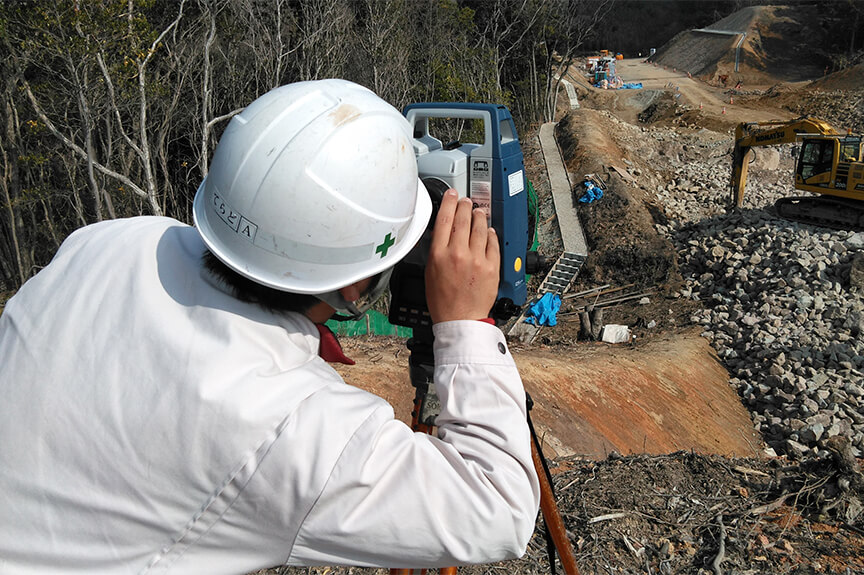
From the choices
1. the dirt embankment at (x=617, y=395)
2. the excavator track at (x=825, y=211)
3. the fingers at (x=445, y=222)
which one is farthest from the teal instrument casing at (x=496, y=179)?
the excavator track at (x=825, y=211)

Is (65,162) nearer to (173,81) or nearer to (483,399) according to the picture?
(173,81)

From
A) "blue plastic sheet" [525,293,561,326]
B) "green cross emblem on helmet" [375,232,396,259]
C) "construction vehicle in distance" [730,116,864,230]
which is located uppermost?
"green cross emblem on helmet" [375,232,396,259]

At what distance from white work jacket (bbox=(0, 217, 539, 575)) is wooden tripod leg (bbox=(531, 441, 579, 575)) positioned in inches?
36.0

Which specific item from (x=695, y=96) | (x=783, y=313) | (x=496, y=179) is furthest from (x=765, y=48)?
(x=496, y=179)

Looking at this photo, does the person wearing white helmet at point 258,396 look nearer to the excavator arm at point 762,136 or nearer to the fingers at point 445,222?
the fingers at point 445,222

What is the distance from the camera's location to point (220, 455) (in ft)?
3.06

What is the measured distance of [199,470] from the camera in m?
0.94

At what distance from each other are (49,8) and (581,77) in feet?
114

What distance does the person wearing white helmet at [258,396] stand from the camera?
948 mm

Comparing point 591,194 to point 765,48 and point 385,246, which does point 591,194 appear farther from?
point 765,48

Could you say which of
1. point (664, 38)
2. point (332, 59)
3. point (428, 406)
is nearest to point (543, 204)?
point (332, 59)

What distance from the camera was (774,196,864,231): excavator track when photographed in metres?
13.2

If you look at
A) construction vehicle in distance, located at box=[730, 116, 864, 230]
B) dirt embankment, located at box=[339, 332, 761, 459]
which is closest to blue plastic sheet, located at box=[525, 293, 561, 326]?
dirt embankment, located at box=[339, 332, 761, 459]

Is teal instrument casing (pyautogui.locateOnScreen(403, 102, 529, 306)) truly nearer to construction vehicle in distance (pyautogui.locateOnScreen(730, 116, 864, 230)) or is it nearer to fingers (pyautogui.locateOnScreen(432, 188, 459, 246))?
fingers (pyautogui.locateOnScreen(432, 188, 459, 246))
